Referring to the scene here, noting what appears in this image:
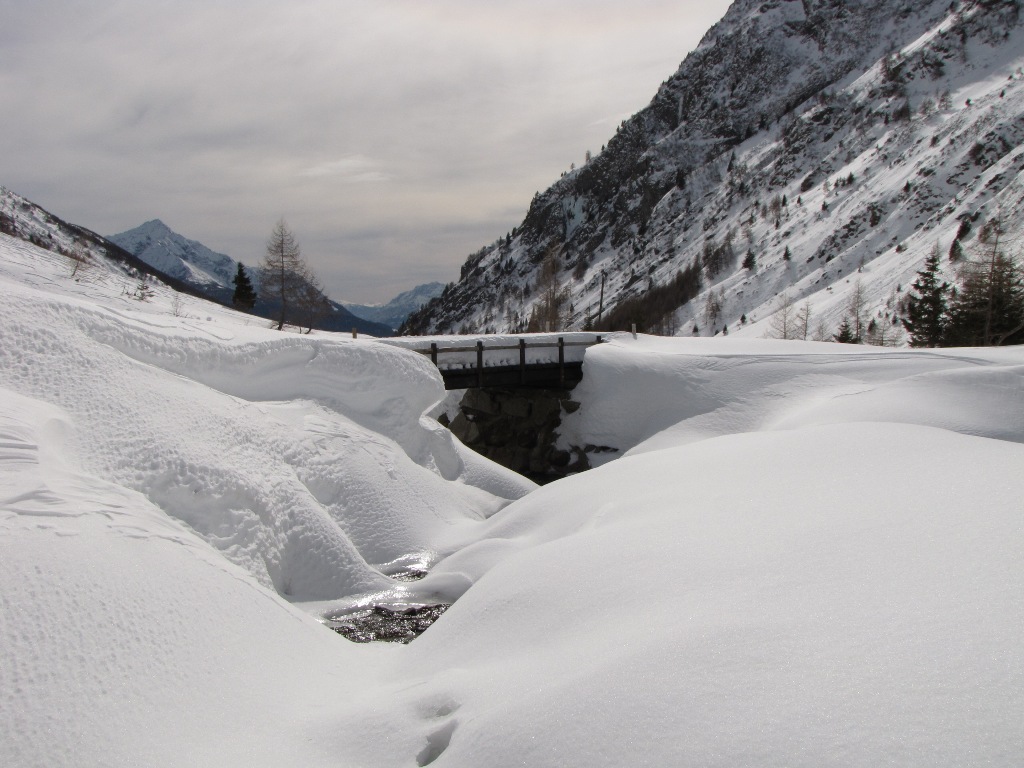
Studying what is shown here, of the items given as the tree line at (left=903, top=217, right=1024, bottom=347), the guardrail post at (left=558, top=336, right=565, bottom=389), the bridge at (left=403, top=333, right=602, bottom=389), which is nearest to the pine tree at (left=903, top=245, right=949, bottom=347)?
the tree line at (left=903, top=217, right=1024, bottom=347)

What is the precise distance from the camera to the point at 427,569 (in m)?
9.26

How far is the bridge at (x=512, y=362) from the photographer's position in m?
19.1

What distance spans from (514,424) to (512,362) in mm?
2379

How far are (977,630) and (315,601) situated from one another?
7187 millimetres

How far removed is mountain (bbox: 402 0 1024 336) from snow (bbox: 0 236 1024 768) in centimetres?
3208

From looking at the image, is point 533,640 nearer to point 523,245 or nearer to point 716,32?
point 523,245

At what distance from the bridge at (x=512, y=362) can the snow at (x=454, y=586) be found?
795 centimetres

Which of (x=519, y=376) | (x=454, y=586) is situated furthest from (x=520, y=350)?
(x=454, y=586)

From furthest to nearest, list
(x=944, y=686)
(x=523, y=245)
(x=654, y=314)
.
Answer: (x=523, y=245), (x=654, y=314), (x=944, y=686)

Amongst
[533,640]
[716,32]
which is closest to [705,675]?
[533,640]

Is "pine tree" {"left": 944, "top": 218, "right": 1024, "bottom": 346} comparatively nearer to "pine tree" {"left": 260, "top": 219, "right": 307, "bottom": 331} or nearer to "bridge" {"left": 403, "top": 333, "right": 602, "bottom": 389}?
"bridge" {"left": 403, "top": 333, "right": 602, "bottom": 389}

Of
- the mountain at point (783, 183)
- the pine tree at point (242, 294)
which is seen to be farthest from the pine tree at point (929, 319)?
the pine tree at point (242, 294)

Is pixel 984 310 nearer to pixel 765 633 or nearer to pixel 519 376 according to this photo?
pixel 519 376

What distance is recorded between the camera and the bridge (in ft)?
62.6
